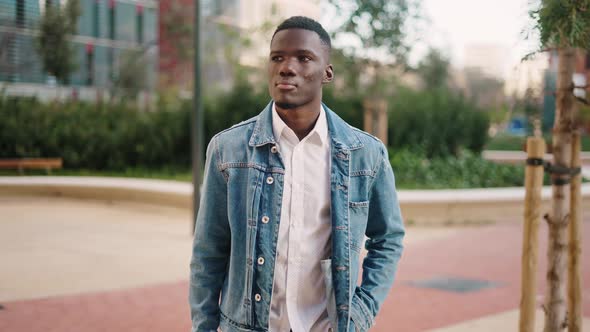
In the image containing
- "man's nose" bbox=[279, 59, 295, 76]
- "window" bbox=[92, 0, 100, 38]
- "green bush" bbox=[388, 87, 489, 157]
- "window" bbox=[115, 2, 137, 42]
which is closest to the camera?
"man's nose" bbox=[279, 59, 295, 76]

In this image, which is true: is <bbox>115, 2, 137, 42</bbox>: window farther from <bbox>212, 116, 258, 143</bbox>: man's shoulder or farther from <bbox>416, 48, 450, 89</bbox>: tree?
<bbox>212, 116, 258, 143</bbox>: man's shoulder

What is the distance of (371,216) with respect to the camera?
2.68 metres

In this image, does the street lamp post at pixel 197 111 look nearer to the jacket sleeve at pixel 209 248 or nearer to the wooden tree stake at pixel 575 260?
the wooden tree stake at pixel 575 260

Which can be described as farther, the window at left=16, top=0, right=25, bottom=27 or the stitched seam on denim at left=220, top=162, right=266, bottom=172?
the window at left=16, top=0, right=25, bottom=27

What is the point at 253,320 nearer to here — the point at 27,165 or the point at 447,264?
the point at 447,264

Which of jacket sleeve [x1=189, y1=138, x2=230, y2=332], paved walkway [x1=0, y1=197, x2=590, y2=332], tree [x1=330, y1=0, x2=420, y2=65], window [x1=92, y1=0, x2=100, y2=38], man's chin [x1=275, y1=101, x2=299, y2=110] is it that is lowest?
Result: paved walkway [x1=0, y1=197, x2=590, y2=332]

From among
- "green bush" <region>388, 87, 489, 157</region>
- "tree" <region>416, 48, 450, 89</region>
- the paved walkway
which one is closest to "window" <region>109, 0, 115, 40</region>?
"tree" <region>416, 48, 450, 89</region>

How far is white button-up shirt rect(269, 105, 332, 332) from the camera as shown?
2.38m

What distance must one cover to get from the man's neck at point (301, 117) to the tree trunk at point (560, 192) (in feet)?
6.57

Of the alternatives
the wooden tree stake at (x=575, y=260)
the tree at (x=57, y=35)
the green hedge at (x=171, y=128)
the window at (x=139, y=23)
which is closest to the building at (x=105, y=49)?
the window at (x=139, y=23)

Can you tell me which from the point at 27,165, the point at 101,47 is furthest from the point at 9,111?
the point at 101,47

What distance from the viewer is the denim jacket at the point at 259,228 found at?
7.79 feet

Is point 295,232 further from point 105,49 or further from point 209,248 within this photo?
point 105,49

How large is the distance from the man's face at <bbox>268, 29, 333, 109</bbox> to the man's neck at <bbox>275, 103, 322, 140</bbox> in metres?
0.03
